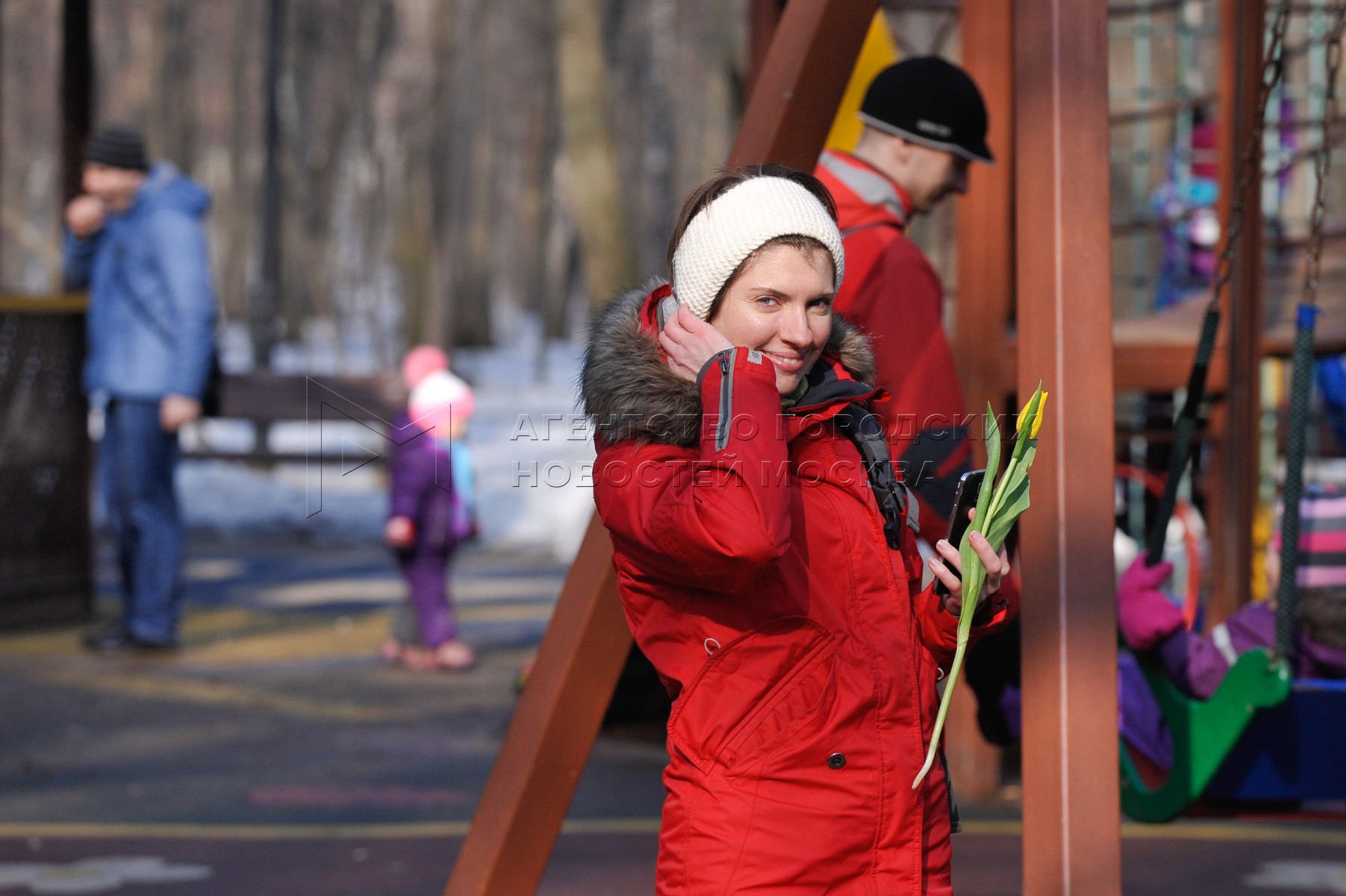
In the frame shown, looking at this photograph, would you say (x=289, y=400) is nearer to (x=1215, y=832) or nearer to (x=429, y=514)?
(x=429, y=514)

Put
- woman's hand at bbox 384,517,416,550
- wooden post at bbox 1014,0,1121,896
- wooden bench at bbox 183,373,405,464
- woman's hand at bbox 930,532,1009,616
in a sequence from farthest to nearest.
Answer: wooden bench at bbox 183,373,405,464 < woman's hand at bbox 384,517,416,550 < wooden post at bbox 1014,0,1121,896 < woman's hand at bbox 930,532,1009,616

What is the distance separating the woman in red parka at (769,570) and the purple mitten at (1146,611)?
1.40 m

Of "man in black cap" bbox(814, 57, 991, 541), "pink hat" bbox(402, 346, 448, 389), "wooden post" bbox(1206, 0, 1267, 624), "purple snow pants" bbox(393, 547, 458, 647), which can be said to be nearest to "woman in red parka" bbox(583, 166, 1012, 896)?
"man in black cap" bbox(814, 57, 991, 541)

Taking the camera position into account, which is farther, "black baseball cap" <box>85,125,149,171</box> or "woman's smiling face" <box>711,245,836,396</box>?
"black baseball cap" <box>85,125,149,171</box>

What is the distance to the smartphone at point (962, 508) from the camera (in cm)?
266

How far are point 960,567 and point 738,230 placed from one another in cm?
63

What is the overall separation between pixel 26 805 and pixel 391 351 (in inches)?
1167

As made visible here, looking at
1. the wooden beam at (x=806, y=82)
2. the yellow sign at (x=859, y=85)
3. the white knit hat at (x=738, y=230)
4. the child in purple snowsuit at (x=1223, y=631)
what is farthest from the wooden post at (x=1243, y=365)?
the white knit hat at (x=738, y=230)

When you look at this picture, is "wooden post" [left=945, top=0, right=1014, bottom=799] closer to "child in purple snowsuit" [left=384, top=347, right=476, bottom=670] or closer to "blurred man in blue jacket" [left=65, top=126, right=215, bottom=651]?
"child in purple snowsuit" [left=384, top=347, right=476, bottom=670]

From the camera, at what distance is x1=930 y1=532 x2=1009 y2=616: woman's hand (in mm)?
2572

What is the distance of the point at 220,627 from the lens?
343 inches

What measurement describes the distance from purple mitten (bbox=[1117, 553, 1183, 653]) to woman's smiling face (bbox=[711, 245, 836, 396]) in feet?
5.19

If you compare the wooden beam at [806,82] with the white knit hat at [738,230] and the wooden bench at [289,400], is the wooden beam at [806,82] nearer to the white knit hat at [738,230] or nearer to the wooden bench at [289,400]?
the white knit hat at [738,230]

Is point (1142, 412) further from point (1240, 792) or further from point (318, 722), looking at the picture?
point (1240, 792)
